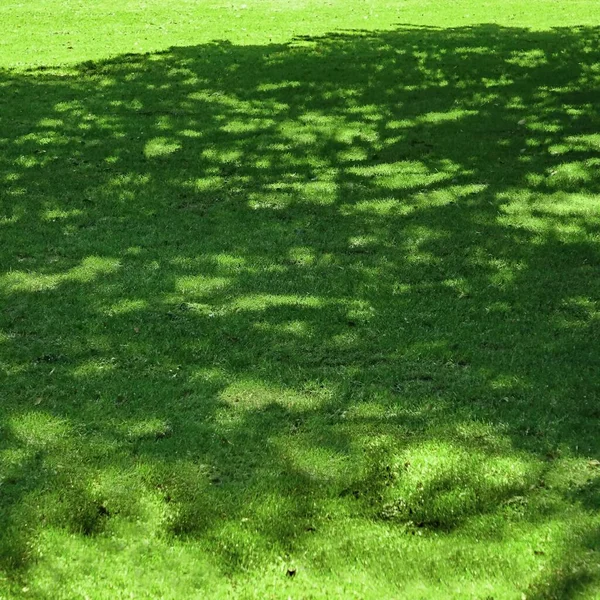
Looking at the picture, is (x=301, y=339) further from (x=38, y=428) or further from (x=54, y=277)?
(x=54, y=277)

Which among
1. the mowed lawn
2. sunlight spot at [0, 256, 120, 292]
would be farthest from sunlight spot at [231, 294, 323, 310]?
sunlight spot at [0, 256, 120, 292]

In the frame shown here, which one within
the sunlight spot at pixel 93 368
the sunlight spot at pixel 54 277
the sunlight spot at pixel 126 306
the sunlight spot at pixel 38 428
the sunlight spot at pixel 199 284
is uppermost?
the sunlight spot at pixel 54 277

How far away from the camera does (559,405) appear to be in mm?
6625

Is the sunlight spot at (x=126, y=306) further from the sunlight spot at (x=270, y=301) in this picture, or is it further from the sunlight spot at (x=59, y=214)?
the sunlight spot at (x=59, y=214)

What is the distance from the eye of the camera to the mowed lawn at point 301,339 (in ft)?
17.3

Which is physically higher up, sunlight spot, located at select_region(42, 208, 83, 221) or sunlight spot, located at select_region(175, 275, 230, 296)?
sunlight spot, located at select_region(42, 208, 83, 221)

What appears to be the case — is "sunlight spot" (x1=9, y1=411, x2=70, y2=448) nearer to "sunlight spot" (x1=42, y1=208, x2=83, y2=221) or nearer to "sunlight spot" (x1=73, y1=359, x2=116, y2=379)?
"sunlight spot" (x1=73, y1=359, x2=116, y2=379)

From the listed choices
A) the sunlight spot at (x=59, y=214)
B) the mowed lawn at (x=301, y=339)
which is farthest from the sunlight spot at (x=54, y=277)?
the sunlight spot at (x=59, y=214)

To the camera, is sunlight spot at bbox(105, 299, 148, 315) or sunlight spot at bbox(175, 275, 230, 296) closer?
sunlight spot at bbox(105, 299, 148, 315)

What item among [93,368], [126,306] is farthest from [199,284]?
[93,368]

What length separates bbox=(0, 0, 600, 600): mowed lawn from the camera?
5285 millimetres

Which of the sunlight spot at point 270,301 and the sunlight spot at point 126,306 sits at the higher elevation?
the sunlight spot at point 126,306

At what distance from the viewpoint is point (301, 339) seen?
770 cm

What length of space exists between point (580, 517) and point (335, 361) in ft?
8.29
